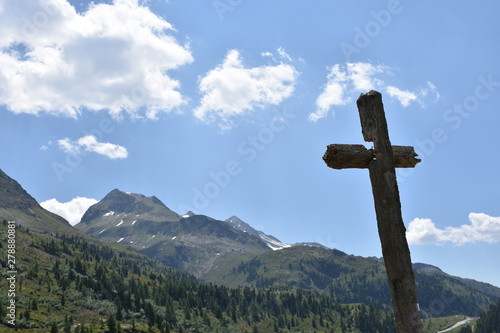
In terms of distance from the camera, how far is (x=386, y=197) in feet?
30.9

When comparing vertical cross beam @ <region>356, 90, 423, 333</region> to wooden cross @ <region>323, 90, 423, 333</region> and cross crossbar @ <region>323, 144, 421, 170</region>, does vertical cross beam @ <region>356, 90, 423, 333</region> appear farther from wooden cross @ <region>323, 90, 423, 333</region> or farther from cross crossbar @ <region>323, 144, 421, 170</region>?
cross crossbar @ <region>323, 144, 421, 170</region>

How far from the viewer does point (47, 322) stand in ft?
510

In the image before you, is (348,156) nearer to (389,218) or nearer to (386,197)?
(386,197)

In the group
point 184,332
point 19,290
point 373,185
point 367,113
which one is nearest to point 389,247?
point 373,185

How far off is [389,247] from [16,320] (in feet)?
559

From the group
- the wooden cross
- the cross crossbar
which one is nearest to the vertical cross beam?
the wooden cross

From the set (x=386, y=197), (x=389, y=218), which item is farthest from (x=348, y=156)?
(x=389, y=218)

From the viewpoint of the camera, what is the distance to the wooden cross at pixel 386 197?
891cm

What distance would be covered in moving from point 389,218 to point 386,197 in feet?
1.67

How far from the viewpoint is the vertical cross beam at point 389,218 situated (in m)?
8.88

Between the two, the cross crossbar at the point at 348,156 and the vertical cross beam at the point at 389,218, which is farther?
the cross crossbar at the point at 348,156

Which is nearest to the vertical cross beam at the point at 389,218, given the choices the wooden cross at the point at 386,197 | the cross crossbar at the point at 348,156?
the wooden cross at the point at 386,197

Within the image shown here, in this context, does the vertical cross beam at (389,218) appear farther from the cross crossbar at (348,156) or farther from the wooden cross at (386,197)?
the cross crossbar at (348,156)

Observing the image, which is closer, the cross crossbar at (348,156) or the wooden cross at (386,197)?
the wooden cross at (386,197)
